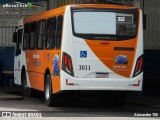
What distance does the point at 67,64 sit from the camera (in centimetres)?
1714

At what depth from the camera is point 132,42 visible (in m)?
17.6

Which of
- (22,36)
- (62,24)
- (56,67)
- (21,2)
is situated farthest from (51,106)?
(21,2)

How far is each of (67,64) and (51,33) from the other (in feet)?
6.31

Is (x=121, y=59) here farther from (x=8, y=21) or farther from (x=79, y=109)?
(x=8, y=21)

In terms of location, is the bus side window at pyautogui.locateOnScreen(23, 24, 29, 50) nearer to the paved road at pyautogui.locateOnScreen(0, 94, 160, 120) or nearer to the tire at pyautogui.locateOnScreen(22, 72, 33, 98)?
the tire at pyautogui.locateOnScreen(22, 72, 33, 98)

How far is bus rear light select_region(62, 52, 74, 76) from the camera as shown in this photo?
17094mm

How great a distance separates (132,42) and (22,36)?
23.6 ft

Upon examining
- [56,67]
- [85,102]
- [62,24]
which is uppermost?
[62,24]

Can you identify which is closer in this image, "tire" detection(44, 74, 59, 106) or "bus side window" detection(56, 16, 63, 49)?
"bus side window" detection(56, 16, 63, 49)

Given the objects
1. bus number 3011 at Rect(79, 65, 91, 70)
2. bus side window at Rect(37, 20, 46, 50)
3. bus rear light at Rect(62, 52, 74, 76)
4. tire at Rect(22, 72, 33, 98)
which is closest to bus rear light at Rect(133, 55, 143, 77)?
bus number 3011 at Rect(79, 65, 91, 70)

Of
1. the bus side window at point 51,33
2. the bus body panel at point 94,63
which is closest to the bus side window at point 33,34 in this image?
the bus side window at point 51,33

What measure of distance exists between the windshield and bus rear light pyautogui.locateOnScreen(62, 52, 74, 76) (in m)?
0.80

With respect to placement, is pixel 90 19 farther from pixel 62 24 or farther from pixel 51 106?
pixel 51 106

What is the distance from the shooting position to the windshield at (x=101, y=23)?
1731cm
